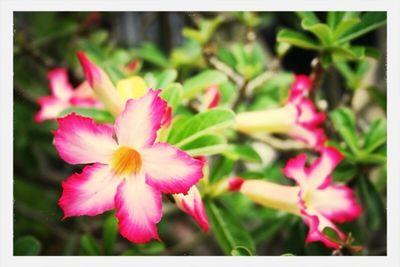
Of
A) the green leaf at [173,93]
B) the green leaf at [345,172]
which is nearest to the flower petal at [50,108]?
the green leaf at [173,93]

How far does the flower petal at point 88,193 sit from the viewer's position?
0.74 metres

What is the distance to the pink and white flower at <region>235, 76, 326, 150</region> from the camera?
1.04 m

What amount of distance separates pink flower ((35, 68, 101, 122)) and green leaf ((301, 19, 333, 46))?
1.42ft

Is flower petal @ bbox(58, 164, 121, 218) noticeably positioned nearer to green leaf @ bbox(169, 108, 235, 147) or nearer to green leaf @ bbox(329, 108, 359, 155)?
green leaf @ bbox(169, 108, 235, 147)

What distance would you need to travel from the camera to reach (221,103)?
1.21 m

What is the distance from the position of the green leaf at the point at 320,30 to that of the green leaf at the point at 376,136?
0.70ft

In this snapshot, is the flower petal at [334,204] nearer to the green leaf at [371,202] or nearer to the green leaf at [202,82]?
the green leaf at [371,202]

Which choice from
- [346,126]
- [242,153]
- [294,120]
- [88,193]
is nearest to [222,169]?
[242,153]

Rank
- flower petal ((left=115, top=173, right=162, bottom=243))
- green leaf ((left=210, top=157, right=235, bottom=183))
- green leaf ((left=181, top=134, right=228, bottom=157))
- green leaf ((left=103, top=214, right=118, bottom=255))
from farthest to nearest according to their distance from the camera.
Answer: green leaf ((left=103, top=214, right=118, bottom=255))
green leaf ((left=210, top=157, right=235, bottom=183))
green leaf ((left=181, top=134, right=228, bottom=157))
flower petal ((left=115, top=173, right=162, bottom=243))

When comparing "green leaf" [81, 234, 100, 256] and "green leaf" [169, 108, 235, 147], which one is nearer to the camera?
"green leaf" [169, 108, 235, 147]

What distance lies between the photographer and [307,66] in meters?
2.20

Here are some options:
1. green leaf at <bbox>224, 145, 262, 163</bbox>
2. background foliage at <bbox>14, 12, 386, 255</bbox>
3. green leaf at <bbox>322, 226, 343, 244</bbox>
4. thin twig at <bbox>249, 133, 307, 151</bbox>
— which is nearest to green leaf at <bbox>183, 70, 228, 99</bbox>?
background foliage at <bbox>14, 12, 386, 255</bbox>
